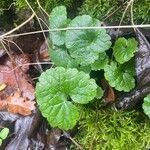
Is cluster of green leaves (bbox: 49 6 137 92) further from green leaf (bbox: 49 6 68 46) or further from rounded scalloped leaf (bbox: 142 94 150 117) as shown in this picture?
rounded scalloped leaf (bbox: 142 94 150 117)

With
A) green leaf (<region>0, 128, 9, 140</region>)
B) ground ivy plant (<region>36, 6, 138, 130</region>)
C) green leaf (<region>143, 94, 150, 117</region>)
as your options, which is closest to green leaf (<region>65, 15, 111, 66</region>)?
ground ivy plant (<region>36, 6, 138, 130</region>)

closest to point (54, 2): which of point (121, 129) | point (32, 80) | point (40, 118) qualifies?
point (32, 80)

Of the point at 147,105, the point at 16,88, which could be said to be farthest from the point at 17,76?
the point at 147,105

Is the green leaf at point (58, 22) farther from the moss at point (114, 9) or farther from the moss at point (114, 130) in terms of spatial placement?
the moss at point (114, 130)

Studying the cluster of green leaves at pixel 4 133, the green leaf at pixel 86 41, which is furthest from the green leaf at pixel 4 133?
the green leaf at pixel 86 41

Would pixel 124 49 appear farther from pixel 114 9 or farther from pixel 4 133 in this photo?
pixel 4 133

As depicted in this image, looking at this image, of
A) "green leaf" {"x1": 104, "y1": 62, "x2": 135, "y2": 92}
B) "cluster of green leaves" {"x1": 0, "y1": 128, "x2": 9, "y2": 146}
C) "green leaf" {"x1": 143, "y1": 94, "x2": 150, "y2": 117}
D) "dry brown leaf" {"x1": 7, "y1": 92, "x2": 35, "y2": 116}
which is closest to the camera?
"green leaf" {"x1": 143, "y1": 94, "x2": 150, "y2": 117}
